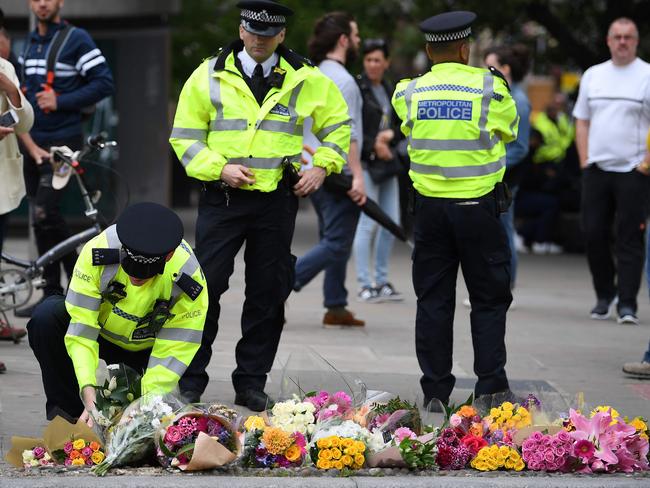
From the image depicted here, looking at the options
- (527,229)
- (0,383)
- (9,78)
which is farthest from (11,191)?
(527,229)

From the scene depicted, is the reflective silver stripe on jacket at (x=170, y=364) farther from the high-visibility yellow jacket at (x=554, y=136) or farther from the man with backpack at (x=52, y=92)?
the high-visibility yellow jacket at (x=554, y=136)

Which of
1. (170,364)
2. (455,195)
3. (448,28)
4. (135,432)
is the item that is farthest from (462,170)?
(135,432)

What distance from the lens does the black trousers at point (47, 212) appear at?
8906 millimetres

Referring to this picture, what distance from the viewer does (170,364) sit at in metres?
5.63

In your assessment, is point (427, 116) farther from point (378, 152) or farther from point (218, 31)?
point (218, 31)

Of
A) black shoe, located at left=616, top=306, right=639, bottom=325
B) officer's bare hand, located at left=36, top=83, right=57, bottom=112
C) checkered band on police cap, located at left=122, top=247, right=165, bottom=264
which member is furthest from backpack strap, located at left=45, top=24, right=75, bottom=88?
black shoe, located at left=616, top=306, right=639, bottom=325

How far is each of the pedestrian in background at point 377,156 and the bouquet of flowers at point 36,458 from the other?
5199 millimetres

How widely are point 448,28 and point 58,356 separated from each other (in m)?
2.36

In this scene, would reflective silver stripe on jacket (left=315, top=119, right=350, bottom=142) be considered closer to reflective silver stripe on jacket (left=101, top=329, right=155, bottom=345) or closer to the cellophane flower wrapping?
reflective silver stripe on jacket (left=101, top=329, right=155, bottom=345)

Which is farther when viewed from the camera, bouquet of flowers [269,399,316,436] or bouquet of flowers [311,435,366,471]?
bouquet of flowers [269,399,316,436]

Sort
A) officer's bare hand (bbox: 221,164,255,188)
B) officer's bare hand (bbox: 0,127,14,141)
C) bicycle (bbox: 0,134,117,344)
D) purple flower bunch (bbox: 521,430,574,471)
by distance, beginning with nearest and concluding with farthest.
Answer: purple flower bunch (bbox: 521,430,574,471) → officer's bare hand (bbox: 221,164,255,188) → officer's bare hand (bbox: 0,127,14,141) → bicycle (bbox: 0,134,117,344)

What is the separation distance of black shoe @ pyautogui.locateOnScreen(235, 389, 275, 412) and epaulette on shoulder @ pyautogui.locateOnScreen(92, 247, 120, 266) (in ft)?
4.31

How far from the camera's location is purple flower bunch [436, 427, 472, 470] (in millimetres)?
5508

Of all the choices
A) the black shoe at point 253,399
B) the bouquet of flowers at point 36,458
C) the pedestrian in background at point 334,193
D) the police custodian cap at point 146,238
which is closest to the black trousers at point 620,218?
the pedestrian in background at point 334,193
